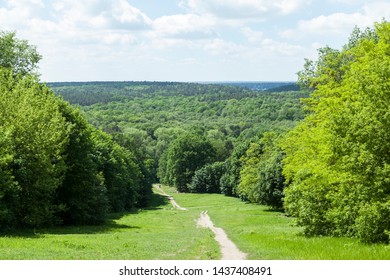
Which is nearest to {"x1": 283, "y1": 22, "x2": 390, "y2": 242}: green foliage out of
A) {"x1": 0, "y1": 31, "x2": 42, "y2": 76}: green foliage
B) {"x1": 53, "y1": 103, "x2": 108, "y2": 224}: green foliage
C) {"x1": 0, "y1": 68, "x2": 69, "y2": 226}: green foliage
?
{"x1": 0, "y1": 68, "x2": 69, "y2": 226}: green foliage

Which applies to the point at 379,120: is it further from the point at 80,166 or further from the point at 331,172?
the point at 80,166


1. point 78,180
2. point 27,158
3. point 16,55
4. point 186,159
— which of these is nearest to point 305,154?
point 27,158

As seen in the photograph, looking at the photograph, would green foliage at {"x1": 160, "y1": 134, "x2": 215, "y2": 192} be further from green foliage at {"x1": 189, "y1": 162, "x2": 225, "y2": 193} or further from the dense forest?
the dense forest

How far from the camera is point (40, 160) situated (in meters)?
35.7

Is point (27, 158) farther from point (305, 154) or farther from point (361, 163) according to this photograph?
point (361, 163)

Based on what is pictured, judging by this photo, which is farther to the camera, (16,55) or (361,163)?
(16,55)

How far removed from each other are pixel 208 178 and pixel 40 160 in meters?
89.8

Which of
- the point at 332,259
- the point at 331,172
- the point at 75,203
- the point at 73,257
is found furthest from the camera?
the point at 75,203

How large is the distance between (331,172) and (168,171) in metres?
112

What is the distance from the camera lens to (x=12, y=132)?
34531mm

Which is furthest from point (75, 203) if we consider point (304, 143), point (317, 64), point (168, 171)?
point (168, 171)

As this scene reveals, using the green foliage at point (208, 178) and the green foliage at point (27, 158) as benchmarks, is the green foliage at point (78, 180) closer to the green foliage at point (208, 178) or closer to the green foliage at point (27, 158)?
the green foliage at point (27, 158)

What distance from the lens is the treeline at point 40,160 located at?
111 ft

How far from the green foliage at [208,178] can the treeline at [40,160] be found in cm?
7214
